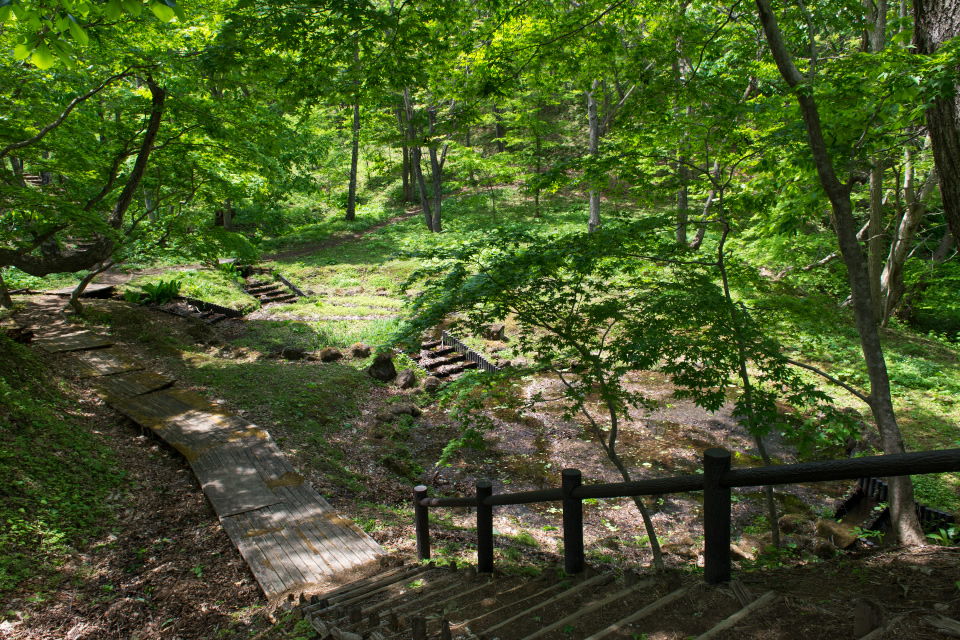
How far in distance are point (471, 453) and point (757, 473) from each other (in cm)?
708

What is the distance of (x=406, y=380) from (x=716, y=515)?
9.36 m

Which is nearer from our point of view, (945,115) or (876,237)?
(945,115)

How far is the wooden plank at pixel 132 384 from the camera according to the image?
8141mm

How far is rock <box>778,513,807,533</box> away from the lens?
6.82m

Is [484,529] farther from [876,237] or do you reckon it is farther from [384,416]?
[876,237]

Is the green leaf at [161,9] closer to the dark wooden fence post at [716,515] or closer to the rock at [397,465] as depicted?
the dark wooden fence post at [716,515]

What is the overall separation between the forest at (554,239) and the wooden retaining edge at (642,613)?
81.9 inches

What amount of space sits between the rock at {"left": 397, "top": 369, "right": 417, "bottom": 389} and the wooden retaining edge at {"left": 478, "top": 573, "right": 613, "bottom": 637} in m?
8.48

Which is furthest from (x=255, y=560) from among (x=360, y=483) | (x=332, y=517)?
(x=360, y=483)

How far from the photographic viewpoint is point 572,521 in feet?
11.6

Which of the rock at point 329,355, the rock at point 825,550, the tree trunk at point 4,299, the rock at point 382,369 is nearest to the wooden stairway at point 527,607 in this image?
the rock at point 825,550

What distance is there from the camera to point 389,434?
9.38 metres

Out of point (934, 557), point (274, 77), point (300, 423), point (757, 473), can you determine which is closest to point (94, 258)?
point (300, 423)

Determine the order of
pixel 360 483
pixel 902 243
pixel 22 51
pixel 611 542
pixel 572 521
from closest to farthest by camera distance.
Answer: pixel 22 51 → pixel 572 521 → pixel 611 542 → pixel 360 483 → pixel 902 243
